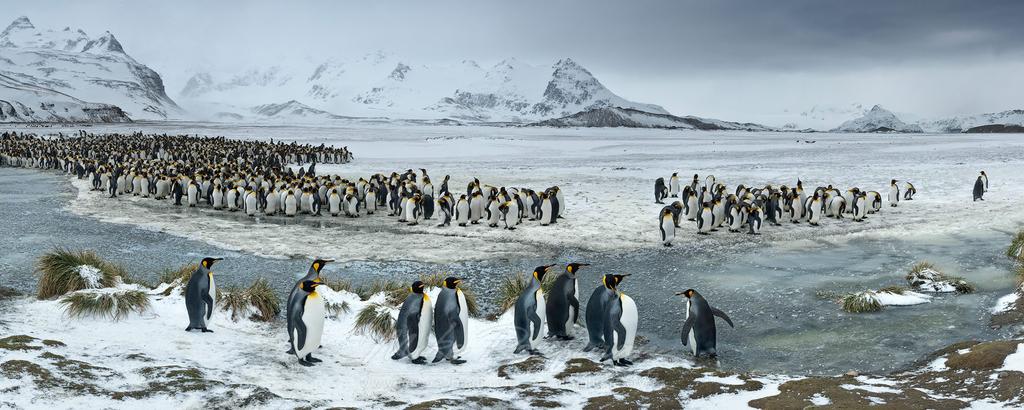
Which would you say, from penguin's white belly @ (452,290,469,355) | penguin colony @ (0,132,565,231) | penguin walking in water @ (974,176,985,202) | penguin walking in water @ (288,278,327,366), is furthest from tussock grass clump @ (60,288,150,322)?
penguin walking in water @ (974,176,985,202)

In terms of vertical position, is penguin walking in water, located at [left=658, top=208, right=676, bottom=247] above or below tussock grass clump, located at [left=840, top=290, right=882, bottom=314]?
above

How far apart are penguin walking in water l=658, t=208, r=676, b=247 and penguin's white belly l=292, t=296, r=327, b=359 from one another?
760 centimetres

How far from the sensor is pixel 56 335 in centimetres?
647

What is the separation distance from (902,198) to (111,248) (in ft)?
60.6

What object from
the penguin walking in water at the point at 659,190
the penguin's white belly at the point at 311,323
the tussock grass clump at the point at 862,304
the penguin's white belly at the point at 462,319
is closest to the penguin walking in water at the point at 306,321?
the penguin's white belly at the point at 311,323

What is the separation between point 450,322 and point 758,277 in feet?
17.6

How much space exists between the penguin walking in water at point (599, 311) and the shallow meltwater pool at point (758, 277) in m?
0.50

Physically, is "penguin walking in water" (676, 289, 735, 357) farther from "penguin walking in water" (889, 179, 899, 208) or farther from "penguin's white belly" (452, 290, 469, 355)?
"penguin walking in water" (889, 179, 899, 208)

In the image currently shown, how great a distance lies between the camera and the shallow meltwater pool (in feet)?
23.6

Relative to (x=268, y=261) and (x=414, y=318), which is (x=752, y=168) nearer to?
(x=268, y=261)

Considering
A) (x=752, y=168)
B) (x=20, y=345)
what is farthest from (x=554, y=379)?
(x=752, y=168)

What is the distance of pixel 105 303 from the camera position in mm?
7297

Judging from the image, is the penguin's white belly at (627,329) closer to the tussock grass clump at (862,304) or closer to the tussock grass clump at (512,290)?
the tussock grass clump at (512,290)

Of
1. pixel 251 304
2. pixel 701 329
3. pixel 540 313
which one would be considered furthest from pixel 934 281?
pixel 251 304
